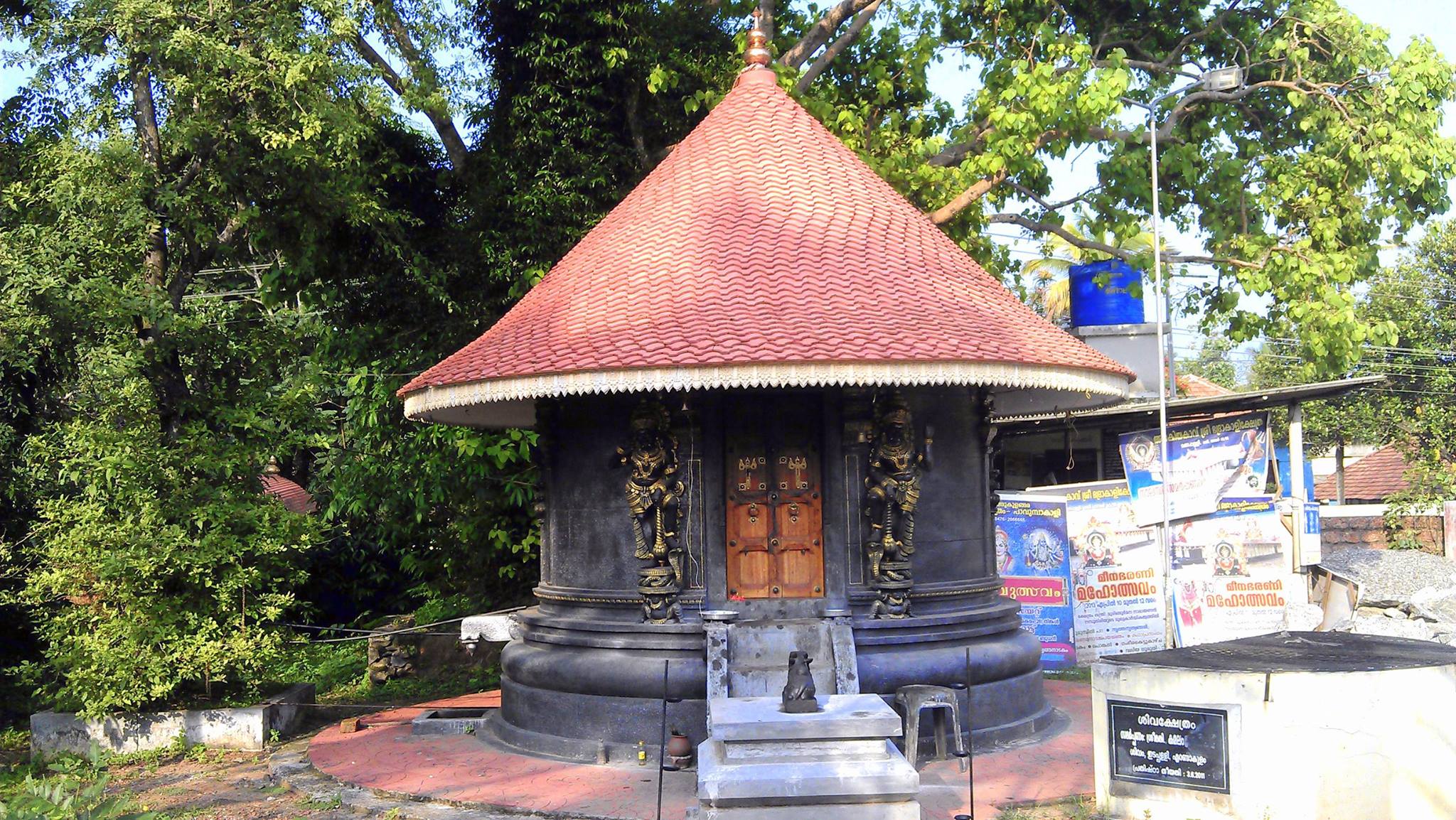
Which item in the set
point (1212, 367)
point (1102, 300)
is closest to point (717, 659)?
point (1102, 300)

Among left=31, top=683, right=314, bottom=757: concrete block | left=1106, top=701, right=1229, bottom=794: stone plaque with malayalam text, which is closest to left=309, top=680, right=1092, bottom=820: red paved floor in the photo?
left=31, top=683, right=314, bottom=757: concrete block

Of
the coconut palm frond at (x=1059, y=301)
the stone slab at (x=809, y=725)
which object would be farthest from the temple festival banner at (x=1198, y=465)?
the coconut palm frond at (x=1059, y=301)

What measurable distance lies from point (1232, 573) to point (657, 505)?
9163 mm

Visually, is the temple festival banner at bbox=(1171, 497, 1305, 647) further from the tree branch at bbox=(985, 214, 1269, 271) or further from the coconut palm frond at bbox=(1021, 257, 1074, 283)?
the coconut palm frond at bbox=(1021, 257, 1074, 283)

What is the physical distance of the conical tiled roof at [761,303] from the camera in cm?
1020

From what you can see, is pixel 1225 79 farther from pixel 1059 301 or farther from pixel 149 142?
pixel 1059 301

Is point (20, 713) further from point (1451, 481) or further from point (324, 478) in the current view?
point (1451, 481)

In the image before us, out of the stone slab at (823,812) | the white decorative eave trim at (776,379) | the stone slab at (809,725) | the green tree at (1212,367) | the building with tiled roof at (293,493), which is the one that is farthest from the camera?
the green tree at (1212,367)

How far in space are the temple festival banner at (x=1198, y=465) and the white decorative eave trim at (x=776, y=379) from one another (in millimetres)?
5559

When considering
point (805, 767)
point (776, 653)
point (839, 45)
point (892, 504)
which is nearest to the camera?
point (805, 767)

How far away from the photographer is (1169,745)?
8.34 meters

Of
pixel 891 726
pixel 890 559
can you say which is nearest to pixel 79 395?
pixel 890 559

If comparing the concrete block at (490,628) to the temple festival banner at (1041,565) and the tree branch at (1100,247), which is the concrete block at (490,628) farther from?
the tree branch at (1100,247)

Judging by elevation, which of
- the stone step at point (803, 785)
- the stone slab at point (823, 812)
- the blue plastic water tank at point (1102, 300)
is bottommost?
the stone slab at point (823, 812)
